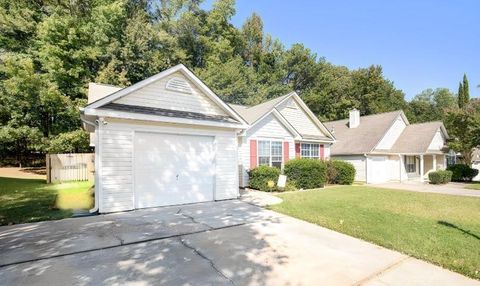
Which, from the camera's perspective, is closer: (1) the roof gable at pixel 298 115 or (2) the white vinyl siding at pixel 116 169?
(2) the white vinyl siding at pixel 116 169

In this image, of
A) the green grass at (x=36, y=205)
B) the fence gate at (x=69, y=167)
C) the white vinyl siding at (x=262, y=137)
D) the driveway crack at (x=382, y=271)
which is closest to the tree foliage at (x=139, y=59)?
the fence gate at (x=69, y=167)

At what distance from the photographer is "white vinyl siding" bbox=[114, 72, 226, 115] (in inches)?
379

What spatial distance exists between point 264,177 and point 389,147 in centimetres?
1499

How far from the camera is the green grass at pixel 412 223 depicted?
205 inches

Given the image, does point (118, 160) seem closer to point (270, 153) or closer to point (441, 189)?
point (270, 153)

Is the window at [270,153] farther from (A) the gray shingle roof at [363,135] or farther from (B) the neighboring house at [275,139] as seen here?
(A) the gray shingle roof at [363,135]

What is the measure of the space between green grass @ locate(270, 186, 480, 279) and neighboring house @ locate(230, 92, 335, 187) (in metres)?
4.77

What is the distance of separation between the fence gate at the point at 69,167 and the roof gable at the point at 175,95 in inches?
398

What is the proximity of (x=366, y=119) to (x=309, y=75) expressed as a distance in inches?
714

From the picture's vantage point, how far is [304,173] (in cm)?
1545

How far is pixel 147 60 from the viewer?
3047 centimetres

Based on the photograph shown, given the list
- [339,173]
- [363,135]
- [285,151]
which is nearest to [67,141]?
[285,151]

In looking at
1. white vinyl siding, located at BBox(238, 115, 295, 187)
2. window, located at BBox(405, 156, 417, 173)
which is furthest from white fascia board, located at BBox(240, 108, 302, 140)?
window, located at BBox(405, 156, 417, 173)

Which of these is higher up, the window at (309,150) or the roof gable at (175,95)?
the roof gable at (175,95)
